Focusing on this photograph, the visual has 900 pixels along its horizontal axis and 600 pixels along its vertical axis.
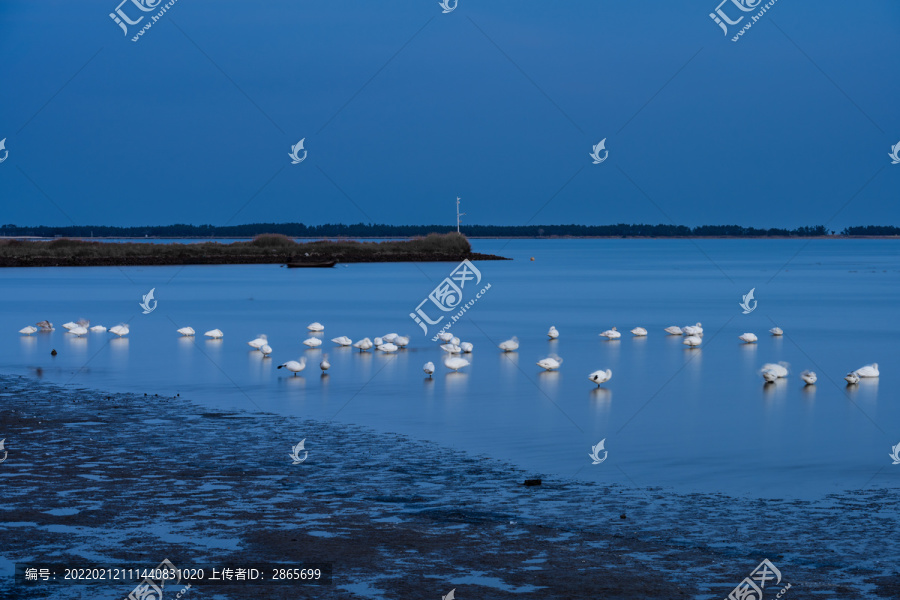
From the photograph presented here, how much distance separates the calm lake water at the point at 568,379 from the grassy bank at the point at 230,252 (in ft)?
155

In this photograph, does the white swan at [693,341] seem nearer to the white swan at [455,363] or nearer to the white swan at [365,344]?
the white swan at [455,363]

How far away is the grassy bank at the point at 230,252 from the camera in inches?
3725

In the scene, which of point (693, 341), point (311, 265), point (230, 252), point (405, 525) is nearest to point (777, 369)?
point (693, 341)

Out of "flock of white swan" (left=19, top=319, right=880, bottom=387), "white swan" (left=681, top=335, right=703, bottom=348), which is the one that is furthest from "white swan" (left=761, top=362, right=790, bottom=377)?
"white swan" (left=681, top=335, right=703, bottom=348)

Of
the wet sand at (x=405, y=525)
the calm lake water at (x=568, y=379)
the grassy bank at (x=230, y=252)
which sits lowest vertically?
the wet sand at (x=405, y=525)

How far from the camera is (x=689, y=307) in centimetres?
4447

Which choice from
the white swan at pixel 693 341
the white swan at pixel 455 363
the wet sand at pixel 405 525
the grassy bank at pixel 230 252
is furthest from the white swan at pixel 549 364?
the grassy bank at pixel 230 252

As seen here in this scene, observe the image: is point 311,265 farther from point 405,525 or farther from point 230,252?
point 405,525

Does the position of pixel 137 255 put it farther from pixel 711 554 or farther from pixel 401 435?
pixel 711 554

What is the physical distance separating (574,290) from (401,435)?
45.8m

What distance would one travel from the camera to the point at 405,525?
29.3ft

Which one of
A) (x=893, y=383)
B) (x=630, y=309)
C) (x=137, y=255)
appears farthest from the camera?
(x=137, y=255)

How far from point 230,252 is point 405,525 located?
10172 centimetres

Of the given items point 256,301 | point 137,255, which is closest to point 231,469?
point 256,301
